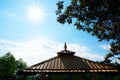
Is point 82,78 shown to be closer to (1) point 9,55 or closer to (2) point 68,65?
(2) point 68,65

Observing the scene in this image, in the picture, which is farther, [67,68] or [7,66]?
[7,66]

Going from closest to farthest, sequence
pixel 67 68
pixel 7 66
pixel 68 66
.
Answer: pixel 67 68 < pixel 68 66 < pixel 7 66

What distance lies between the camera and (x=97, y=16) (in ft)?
65.5

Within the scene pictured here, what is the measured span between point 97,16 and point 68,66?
5.84m

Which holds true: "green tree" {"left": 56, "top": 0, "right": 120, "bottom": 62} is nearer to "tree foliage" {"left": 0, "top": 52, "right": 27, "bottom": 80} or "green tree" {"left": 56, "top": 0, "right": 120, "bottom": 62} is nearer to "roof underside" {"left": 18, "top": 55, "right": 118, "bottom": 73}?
"roof underside" {"left": 18, "top": 55, "right": 118, "bottom": 73}

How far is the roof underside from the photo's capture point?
17345mm

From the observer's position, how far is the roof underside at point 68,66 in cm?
1735

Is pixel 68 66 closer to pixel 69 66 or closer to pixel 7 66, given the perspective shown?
pixel 69 66

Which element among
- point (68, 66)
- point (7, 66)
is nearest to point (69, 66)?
point (68, 66)

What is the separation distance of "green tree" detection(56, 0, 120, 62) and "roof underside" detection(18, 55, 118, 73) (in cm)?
408

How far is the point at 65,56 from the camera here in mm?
21469

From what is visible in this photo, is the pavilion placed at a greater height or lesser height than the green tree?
lesser

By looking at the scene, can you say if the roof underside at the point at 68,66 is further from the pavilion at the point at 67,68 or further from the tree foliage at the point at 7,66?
the tree foliage at the point at 7,66

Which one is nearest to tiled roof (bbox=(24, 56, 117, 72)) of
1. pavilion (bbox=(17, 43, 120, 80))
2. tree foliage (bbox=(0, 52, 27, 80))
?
pavilion (bbox=(17, 43, 120, 80))
